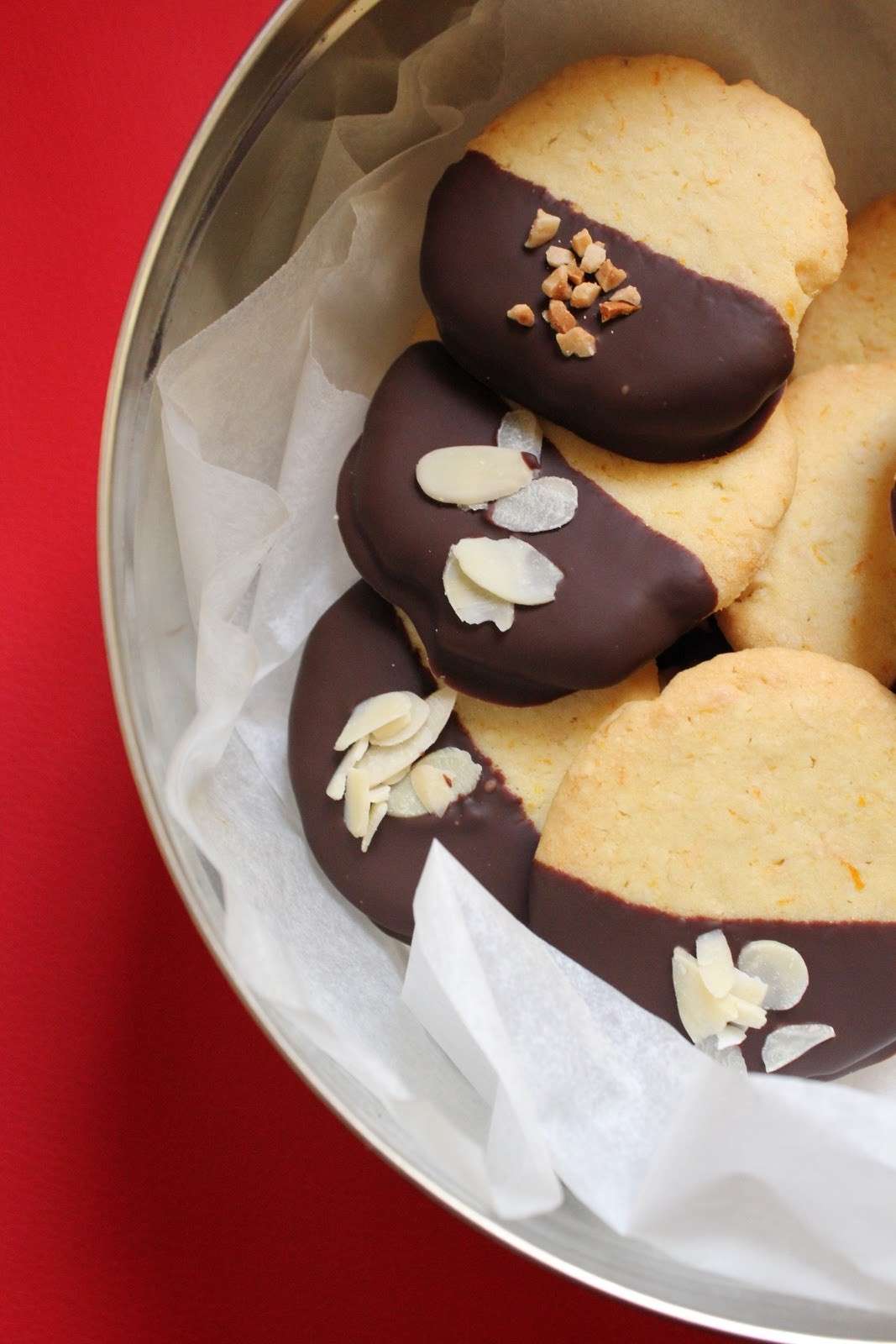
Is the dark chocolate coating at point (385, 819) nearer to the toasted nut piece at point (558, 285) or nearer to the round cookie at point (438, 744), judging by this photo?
Answer: the round cookie at point (438, 744)

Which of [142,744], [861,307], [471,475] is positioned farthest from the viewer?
[861,307]

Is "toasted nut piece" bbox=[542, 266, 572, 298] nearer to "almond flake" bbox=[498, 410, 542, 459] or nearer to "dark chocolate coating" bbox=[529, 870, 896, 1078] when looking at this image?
"almond flake" bbox=[498, 410, 542, 459]

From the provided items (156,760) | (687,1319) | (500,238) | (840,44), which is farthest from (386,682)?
(840,44)

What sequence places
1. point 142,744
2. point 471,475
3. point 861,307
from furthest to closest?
point 861,307 → point 471,475 → point 142,744

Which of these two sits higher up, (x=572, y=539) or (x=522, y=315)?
(x=522, y=315)

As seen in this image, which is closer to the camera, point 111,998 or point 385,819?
point 385,819

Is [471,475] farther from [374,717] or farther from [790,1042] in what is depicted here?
[790,1042]

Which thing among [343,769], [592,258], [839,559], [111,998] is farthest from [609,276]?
[111,998]
